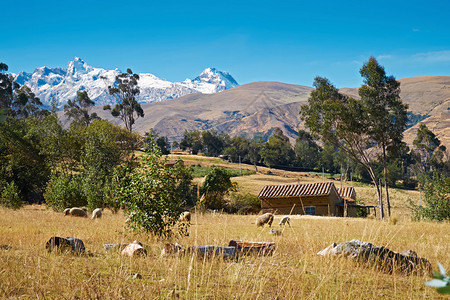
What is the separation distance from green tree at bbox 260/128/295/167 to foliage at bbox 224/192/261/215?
62338 millimetres

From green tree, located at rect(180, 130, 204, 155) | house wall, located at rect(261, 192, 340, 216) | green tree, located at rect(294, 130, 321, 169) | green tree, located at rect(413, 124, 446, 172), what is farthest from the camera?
green tree, located at rect(180, 130, 204, 155)

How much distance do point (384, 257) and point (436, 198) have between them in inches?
888

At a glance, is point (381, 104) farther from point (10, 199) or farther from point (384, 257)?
point (10, 199)

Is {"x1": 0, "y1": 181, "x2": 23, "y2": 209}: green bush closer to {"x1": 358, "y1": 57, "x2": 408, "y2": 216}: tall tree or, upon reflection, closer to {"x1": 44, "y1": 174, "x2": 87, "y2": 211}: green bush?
{"x1": 44, "y1": 174, "x2": 87, "y2": 211}: green bush

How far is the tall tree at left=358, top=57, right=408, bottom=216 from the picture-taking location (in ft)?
104

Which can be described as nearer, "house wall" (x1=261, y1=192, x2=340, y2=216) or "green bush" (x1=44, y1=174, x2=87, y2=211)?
"green bush" (x1=44, y1=174, x2=87, y2=211)

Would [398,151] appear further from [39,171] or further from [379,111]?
[39,171]

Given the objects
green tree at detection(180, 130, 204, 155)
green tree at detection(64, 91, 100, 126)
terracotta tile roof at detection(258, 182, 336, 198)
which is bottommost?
terracotta tile roof at detection(258, 182, 336, 198)

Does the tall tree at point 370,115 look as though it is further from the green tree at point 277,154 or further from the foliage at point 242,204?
the green tree at point 277,154

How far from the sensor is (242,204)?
39125 mm

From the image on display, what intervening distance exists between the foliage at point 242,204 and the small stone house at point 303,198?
2.52 feet

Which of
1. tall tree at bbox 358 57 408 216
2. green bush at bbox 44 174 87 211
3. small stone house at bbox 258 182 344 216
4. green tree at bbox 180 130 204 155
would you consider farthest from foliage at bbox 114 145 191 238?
green tree at bbox 180 130 204 155

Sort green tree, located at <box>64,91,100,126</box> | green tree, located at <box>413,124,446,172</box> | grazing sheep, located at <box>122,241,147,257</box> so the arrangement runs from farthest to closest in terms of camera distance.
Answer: green tree, located at <box>413,124,446,172</box> → green tree, located at <box>64,91,100,126</box> → grazing sheep, located at <box>122,241,147,257</box>

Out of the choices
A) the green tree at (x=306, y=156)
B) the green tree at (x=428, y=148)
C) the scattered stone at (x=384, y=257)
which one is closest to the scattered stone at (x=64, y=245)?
the scattered stone at (x=384, y=257)
